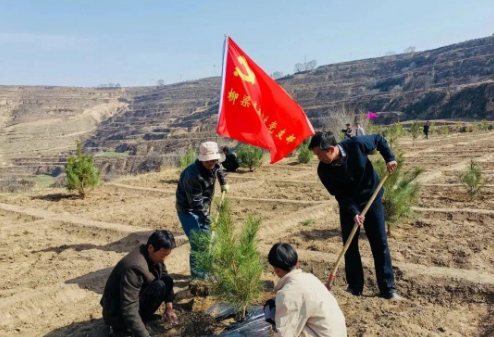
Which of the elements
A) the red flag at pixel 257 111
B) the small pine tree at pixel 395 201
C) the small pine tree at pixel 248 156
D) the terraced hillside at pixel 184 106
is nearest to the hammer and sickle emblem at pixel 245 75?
the red flag at pixel 257 111

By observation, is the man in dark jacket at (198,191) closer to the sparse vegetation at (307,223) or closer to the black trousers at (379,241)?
the black trousers at (379,241)

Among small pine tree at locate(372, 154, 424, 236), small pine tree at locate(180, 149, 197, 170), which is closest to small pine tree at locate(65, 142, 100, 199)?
small pine tree at locate(180, 149, 197, 170)

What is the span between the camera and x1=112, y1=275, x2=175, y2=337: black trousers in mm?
3189

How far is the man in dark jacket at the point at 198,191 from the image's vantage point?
3930mm

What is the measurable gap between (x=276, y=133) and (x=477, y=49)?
101m

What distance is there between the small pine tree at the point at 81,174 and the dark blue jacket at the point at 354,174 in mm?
7373

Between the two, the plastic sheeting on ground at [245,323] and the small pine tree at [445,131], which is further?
the small pine tree at [445,131]

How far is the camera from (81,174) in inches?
374

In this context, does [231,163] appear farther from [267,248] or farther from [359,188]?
[359,188]

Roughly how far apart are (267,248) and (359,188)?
1.99m

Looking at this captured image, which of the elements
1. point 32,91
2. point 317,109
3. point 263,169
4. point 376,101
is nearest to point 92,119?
point 32,91

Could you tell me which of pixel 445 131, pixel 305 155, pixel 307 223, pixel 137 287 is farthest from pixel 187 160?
pixel 445 131

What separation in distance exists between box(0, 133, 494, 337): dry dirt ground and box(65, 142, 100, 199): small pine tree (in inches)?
12.4

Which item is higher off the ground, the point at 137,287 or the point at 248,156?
the point at 248,156
